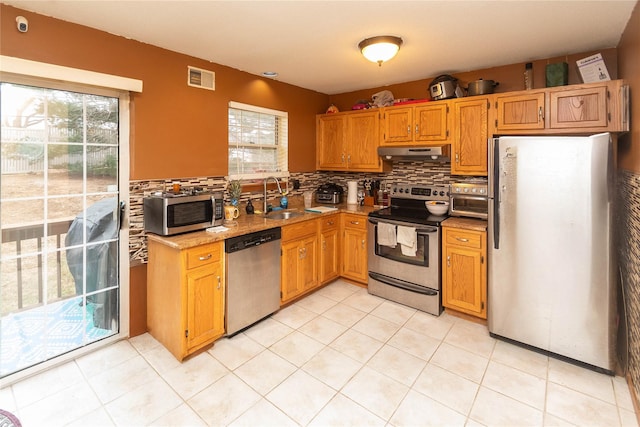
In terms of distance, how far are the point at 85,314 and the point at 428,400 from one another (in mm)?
2615

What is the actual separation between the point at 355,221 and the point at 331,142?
48.2 inches

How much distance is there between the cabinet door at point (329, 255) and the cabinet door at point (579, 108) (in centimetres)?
237

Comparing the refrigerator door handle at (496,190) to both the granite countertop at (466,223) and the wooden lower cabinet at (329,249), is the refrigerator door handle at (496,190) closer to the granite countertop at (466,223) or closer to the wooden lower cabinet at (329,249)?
the granite countertop at (466,223)

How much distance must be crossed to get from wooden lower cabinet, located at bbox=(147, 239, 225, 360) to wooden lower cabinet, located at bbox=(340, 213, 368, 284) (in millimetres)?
1702

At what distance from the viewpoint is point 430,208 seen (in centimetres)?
350

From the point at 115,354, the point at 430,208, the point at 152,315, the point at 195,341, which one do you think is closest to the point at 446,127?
the point at 430,208

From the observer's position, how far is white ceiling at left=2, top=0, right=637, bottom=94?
2078mm

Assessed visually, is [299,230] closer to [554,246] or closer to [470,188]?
[470,188]

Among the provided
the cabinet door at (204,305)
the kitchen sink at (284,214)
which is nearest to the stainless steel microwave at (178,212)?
the cabinet door at (204,305)

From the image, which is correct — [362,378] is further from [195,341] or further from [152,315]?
[152,315]

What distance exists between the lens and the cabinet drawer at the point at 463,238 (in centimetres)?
295

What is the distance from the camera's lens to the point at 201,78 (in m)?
3.05

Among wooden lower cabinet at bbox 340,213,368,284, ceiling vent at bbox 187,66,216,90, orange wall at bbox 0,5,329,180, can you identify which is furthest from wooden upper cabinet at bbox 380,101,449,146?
ceiling vent at bbox 187,66,216,90

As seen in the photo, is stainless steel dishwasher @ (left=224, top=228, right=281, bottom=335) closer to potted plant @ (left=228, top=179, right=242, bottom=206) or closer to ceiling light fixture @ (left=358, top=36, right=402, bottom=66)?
potted plant @ (left=228, top=179, right=242, bottom=206)
